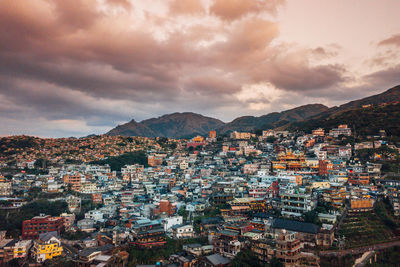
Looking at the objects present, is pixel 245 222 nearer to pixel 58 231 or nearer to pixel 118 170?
pixel 58 231

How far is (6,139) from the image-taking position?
9725cm

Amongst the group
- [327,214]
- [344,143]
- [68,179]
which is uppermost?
[344,143]

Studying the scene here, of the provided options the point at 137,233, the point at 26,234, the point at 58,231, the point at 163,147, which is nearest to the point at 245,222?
the point at 137,233

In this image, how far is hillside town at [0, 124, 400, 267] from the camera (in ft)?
114

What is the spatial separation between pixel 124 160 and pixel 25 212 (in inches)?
1297

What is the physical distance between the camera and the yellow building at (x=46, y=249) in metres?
39.1

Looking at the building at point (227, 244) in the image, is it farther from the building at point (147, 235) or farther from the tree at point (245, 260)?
the building at point (147, 235)

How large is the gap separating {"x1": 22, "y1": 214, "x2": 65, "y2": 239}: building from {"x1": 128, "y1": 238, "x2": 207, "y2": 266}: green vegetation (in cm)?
1454

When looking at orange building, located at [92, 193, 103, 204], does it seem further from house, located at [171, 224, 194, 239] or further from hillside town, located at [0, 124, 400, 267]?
house, located at [171, 224, 194, 239]

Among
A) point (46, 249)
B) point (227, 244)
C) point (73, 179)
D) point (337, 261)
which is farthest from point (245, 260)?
point (73, 179)

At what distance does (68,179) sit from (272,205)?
4050 cm

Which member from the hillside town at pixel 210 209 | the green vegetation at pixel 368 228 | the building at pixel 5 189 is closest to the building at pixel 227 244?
the hillside town at pixel 210 209

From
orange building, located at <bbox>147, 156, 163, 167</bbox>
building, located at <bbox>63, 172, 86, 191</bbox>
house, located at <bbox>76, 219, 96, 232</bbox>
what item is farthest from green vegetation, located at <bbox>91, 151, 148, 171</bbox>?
house, located at <bbox>76, 219, 96, 232</bbox>

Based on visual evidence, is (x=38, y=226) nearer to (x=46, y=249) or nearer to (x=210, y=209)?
(x=46, y=249)
